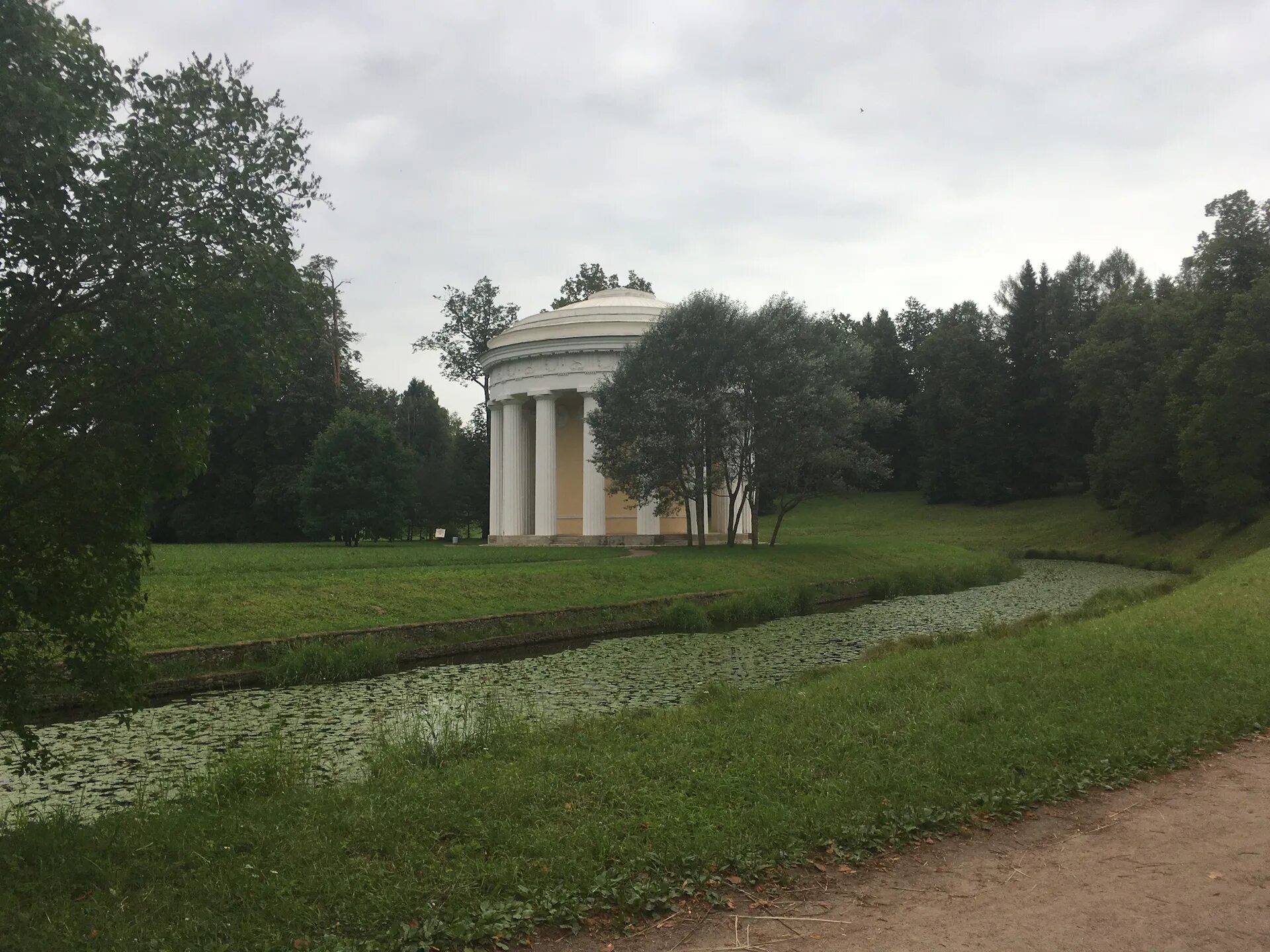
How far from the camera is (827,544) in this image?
42.1 metres

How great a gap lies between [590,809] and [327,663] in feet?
34.3

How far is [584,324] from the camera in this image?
45344mm

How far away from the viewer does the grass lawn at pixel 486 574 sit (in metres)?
18.3

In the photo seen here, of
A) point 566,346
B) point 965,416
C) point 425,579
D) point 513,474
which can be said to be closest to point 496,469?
point 513,474

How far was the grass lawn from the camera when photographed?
60.1 feet

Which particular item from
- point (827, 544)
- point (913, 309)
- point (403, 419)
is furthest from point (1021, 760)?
point (913, 309)

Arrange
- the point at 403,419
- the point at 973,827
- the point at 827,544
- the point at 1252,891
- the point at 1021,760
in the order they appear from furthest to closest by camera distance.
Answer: the point at 403,419 → the point at 827,544 → the point at 1021,760 → the point at 973,827 → the point at 1252,891

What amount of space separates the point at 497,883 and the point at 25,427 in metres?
4.03

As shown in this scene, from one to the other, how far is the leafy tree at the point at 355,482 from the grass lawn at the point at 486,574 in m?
3.63

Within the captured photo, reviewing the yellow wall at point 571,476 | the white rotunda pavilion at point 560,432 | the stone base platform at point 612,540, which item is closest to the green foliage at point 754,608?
the white rotunda pavilion at point 560,432

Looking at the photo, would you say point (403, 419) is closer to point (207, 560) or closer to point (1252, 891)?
point (207, 560)

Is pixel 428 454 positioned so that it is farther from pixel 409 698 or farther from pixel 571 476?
pixel 409 698

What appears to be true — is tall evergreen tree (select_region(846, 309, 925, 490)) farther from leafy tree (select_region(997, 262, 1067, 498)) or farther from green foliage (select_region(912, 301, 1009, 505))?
leafy tree (select_region(997, 262, 1067, 498))

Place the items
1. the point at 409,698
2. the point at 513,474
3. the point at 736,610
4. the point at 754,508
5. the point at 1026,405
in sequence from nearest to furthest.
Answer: the point at 409,698, the point at 736,610, the point at 754,508, the point at 513,474, the point at 1026,405
